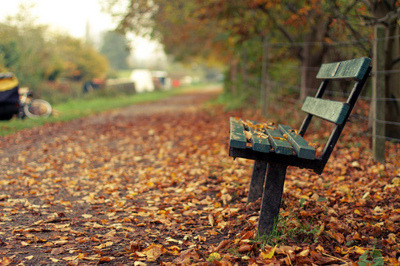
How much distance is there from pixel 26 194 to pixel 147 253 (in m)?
2.35

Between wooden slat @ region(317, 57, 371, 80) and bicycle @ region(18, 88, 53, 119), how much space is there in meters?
9.92

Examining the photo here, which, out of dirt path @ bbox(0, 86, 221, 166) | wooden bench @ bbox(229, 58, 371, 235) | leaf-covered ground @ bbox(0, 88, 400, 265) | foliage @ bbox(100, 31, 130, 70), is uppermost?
foliage @ bbox(100, 31, 130, 70)

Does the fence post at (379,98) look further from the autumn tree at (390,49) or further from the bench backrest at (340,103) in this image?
the bench backrest at (340,103)

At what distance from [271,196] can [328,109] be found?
0.87 meters

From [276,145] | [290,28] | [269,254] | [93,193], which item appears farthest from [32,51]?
[269,254]

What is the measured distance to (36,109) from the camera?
38.5 ft

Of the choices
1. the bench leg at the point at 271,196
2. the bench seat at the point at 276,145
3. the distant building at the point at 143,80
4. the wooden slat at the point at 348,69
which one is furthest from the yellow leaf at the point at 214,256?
the distant building at the point at 143,80

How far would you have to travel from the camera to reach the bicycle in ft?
37.4

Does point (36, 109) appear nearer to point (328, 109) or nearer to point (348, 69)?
point (328, 109)

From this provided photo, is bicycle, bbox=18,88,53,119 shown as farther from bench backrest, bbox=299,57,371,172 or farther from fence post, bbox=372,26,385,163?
bench backrest, bbox=299,57,371,172

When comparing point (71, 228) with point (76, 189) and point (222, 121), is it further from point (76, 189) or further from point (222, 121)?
point (222, 121)

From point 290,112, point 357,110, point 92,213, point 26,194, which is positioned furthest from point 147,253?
point 290,112

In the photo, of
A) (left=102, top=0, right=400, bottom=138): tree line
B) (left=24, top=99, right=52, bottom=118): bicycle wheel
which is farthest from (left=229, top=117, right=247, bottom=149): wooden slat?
(left=24, top=99, right=52, bottom=118): bicycle wheel

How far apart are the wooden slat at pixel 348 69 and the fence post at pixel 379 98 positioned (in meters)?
1.20
